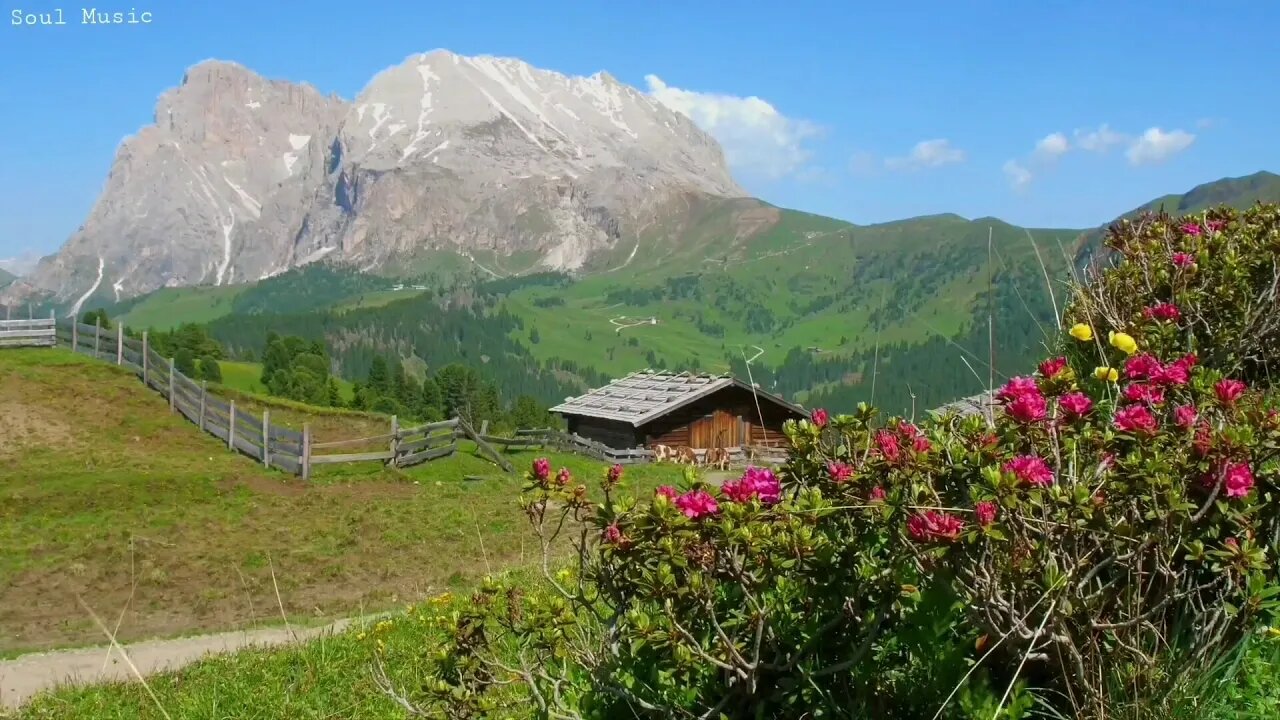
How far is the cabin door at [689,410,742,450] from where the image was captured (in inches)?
2005

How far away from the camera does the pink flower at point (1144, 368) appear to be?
345cm

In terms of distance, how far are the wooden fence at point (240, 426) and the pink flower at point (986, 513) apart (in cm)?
2791

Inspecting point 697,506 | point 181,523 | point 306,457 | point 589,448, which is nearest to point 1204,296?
point 697,506

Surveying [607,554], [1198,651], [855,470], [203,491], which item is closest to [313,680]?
[607,554]

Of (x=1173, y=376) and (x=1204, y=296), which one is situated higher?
(x=1204, y=296)

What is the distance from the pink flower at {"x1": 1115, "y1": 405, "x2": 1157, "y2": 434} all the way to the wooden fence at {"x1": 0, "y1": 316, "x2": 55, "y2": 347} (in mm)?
43179

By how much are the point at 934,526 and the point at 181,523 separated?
21981mm

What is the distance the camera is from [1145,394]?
3311mm

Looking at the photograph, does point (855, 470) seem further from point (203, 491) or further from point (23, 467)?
point (23, 467)

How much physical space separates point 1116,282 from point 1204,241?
610 mm

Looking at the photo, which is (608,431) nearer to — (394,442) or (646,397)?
(646,397)

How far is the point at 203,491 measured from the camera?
25.5 metres

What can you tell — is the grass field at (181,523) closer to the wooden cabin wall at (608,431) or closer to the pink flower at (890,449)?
the pink flower at (890,449)

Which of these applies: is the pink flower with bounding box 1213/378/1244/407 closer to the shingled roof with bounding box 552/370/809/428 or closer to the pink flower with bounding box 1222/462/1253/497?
the pink flower with bounding box 1222/462/1253/497
